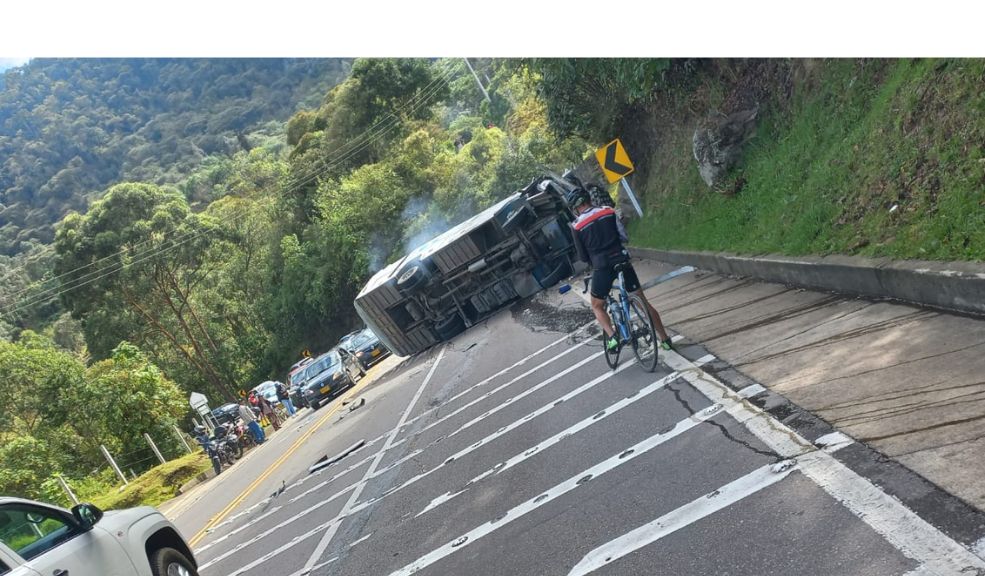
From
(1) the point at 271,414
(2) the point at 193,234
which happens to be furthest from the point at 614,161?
(2) the point at 193,234

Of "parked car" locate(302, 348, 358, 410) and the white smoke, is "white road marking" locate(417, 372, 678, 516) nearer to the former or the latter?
"parked car" locate(302, 348, 358, 410)

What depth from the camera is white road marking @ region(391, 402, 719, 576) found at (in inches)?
244

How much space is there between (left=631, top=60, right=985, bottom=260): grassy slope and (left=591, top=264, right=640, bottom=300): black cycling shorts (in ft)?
7.00

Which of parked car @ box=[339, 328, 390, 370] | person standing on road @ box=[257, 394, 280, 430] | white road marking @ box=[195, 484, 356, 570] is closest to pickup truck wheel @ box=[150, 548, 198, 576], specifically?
white road marking @ box=[195, 484, 356, 570]

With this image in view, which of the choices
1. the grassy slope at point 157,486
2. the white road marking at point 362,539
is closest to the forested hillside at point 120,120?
the grassy slope at point 157,486

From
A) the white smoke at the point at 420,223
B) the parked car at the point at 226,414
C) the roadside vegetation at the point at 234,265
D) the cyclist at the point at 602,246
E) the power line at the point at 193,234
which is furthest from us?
the power line at the point at 193,234

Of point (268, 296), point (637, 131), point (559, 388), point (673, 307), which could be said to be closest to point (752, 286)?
point (673, 307)

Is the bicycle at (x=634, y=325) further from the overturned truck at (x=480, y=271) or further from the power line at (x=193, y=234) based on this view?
the power line at (x=193, y=234)

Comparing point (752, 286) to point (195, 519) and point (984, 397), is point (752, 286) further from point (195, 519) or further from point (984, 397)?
point (195, 519)

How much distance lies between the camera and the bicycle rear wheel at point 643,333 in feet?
27.2

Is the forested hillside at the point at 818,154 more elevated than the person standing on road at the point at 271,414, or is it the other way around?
the forested hillside at the point at 818,154

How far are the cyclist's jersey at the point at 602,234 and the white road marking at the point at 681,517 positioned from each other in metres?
3.79

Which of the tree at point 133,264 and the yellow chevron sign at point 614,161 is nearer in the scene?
the yellow chevron sign at point 614,161

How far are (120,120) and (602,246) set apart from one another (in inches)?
5487
